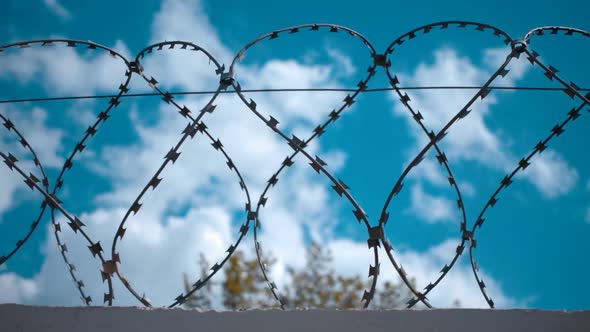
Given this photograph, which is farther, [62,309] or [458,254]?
[458,254]

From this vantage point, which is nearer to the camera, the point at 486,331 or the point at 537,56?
the point at 486,331

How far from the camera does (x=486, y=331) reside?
1.88 metres

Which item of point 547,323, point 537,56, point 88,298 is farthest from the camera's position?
point 537,56

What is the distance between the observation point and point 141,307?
2.00 metres

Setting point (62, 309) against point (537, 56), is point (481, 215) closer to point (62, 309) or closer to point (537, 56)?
point (537, 56)

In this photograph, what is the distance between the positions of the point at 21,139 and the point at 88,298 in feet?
2.34

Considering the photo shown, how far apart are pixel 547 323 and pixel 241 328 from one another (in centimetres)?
97

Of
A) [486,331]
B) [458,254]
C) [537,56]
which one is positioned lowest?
[486,331]

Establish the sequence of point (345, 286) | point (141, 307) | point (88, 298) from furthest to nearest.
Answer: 1. point (345, 286)
2. point (88, 298)
3. point (141, 307)

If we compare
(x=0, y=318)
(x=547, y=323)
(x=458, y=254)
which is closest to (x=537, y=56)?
(x=458, y=254)

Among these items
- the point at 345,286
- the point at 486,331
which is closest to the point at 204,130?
the point at 486,331

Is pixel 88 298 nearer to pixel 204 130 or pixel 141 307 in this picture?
pixel 141 307

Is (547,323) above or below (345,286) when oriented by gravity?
below

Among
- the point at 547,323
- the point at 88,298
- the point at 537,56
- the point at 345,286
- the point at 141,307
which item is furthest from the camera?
the point at 345,286
